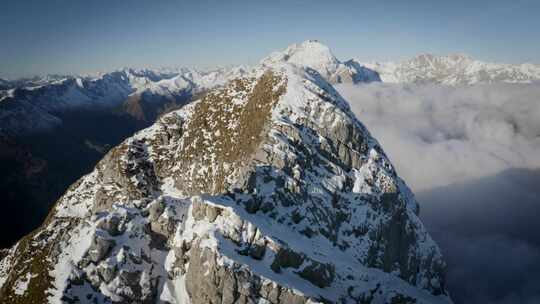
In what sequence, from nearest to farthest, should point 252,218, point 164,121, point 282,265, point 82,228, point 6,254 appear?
Result: point 282,265 < point 252,218 < point 82,228 < point 6,254 < point 164,121

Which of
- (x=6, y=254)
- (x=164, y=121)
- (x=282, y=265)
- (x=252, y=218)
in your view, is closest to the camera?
(x=282, y=265)

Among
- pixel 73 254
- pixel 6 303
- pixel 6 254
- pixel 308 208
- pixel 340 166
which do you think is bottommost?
pixel 6 254

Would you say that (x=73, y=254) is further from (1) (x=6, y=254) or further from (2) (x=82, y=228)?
(1) (x=6, y=254)

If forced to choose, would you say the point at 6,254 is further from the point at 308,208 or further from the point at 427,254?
the point at 427,254

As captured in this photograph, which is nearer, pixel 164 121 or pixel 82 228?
pixel 82 228

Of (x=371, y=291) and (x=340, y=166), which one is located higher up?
(x=340, y=166)

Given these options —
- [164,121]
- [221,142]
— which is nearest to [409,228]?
[221,142]
